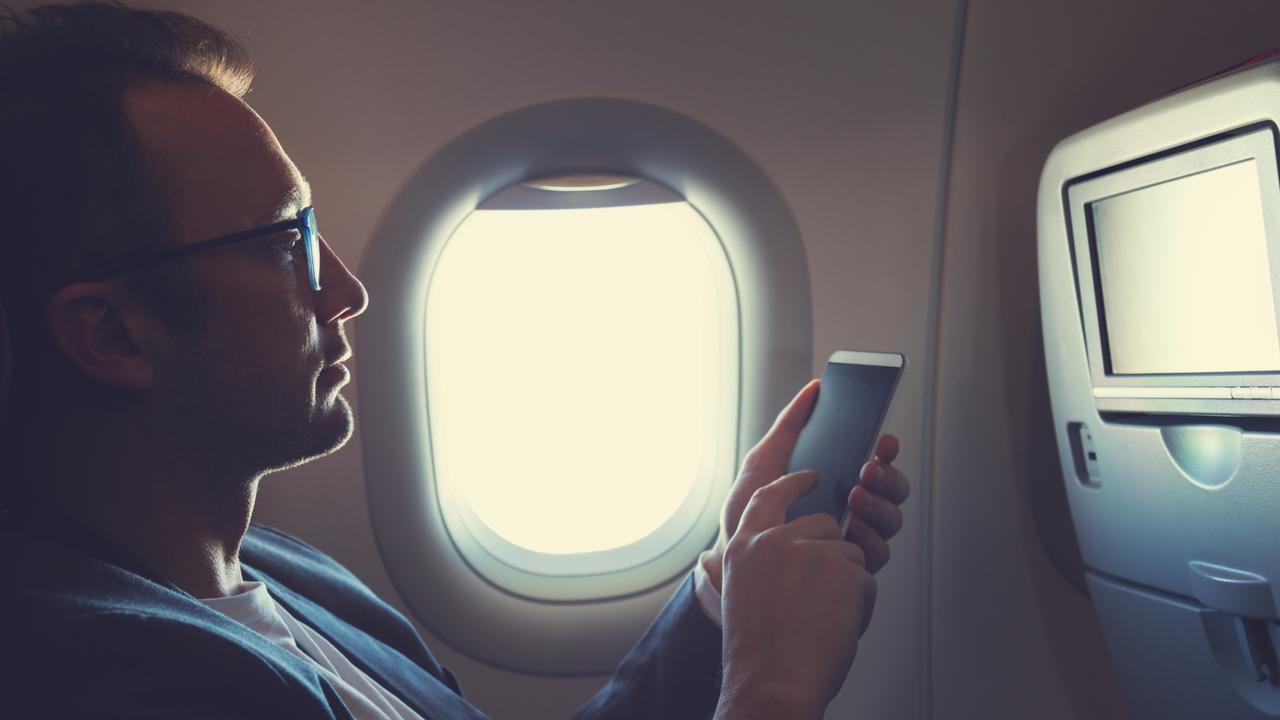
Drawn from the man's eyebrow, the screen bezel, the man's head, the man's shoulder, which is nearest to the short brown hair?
the man's head

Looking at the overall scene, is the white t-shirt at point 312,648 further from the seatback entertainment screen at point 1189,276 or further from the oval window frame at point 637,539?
the seatback entertainment screen at point 1189,276

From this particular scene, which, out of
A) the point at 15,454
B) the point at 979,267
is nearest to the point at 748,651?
the point at 15,454

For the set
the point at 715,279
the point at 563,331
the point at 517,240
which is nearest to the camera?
the point at 715,279

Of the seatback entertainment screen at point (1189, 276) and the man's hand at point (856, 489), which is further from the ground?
the seatback entertainment screen at point (1189, 276)

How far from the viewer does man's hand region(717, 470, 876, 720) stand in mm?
888

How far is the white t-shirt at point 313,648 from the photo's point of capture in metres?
0.99

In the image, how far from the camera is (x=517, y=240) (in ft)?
6.17

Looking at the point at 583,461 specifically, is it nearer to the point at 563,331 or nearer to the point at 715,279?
the point at 563,331

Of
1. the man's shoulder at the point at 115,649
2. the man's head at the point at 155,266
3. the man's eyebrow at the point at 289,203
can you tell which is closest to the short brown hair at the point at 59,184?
the man's head at the point at 155,266

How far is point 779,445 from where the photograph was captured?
1312mm

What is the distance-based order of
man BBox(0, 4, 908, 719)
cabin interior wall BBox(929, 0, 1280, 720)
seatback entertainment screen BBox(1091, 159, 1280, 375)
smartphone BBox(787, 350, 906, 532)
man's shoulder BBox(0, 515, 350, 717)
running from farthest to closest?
cabin interior wall BBox(929, 0, 1280, 720), smartphone BBox(787, 350, 906, 532), seatback entertainment screen BBox(1091, 159, 1280, 375), man BBox(0, 4, 908, 719), man's shoulder BBox(0, 515, 350, 717)

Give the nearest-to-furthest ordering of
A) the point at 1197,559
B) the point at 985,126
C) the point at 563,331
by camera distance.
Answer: the point at 1197,559 → the point at 985,126 → the point at 563,331

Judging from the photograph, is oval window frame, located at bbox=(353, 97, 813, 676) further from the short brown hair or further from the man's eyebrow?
the short brown hair

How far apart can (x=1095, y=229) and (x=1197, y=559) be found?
454mm
